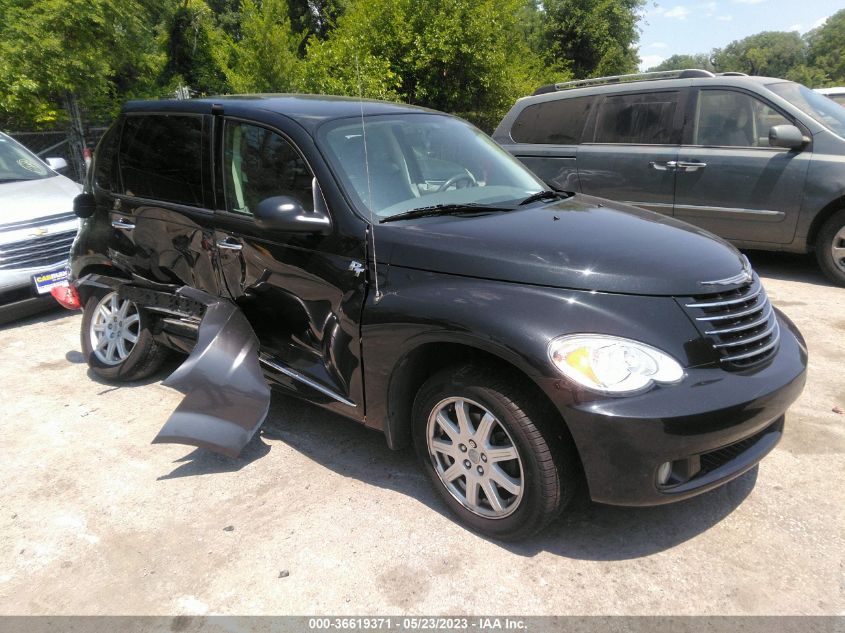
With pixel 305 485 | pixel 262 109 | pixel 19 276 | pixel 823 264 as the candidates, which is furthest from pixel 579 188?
pixel 19 276

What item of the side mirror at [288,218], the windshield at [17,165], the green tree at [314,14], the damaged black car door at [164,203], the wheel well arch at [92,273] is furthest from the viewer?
the green tree at [314,14]

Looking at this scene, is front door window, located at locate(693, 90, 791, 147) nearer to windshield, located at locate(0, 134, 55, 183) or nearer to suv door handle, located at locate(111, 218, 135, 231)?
suv door handle, located at locate(111, 218, 135, 231)

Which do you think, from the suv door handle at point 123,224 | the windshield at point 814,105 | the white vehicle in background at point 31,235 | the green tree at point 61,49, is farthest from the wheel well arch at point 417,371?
the green tree at point 61,49

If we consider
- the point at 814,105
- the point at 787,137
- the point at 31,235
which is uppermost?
the point at 814,105

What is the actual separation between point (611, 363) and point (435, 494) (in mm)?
1171

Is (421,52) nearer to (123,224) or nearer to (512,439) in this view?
(123,224)

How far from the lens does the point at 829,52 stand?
280 ft

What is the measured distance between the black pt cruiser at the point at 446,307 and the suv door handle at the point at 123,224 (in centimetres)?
1

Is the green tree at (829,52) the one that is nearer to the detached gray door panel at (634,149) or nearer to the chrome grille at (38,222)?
the detached gray door panel at (634,149)

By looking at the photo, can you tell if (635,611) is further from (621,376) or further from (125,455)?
(125,455)

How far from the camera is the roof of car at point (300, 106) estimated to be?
3.35 meters

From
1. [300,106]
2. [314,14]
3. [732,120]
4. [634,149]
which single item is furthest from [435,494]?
[314,14]

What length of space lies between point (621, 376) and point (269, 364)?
6.20ft

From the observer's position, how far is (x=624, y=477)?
7.59 feet
